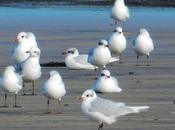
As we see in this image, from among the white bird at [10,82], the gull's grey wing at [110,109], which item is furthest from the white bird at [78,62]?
the gull's grey wing at [110,109]

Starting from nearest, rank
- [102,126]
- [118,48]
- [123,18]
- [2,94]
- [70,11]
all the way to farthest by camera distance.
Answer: [102,126], [2,94], [118,48], [123,18], [70,11]

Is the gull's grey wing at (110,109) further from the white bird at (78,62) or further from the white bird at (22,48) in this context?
the white bird at (78,62)

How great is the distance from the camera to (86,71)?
22516mm

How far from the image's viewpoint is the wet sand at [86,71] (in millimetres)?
14195

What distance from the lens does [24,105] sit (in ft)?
53.4

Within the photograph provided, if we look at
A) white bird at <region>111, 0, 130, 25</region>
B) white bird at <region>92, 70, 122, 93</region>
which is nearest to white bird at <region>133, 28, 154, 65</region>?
white bird at <region>92, 70, 122, 93</region>

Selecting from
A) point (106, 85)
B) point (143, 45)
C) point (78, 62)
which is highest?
point (106, 85)

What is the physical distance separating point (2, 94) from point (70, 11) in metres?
30.2

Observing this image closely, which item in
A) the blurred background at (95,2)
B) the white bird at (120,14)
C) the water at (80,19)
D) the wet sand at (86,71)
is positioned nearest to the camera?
the wet sand at (86,71)

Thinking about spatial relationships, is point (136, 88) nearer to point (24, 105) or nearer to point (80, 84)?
point (80, 84)

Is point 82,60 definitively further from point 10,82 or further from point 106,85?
point 10,82

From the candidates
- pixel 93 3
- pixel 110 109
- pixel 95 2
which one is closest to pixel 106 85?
pixel 110 109

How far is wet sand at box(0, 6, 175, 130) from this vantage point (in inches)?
559

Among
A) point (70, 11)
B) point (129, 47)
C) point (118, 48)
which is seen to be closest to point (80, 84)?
point (118, 48)
